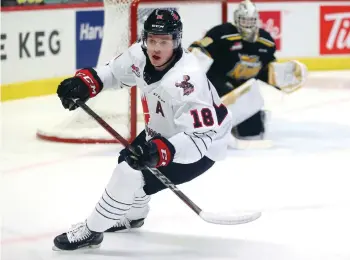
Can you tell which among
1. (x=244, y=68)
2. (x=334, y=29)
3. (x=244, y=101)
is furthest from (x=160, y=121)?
(x=334, y=29)

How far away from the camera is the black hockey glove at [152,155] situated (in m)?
2.83

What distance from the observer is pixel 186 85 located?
2955 mm

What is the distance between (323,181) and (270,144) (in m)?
0.90

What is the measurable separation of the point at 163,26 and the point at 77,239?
2.57 feet

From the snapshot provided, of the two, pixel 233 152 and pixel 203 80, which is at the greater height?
pixel 203 80

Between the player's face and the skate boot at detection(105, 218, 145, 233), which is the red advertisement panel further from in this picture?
the player's face

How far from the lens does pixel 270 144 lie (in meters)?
5.24

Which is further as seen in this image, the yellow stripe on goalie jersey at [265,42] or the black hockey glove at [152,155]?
the yellow stripe on goalie jersey at [265,42]

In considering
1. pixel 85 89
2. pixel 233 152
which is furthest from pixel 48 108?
pixel 85 89

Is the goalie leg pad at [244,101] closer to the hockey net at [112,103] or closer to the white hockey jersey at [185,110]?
the hockey net at [112,103]

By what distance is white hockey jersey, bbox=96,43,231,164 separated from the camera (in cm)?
292

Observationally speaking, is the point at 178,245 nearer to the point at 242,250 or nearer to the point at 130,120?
the point at 242,250

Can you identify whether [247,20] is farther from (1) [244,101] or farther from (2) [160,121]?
(2) [160,121]

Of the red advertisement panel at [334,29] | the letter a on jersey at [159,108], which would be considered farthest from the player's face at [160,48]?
the red advertisement panel at [334,29]
